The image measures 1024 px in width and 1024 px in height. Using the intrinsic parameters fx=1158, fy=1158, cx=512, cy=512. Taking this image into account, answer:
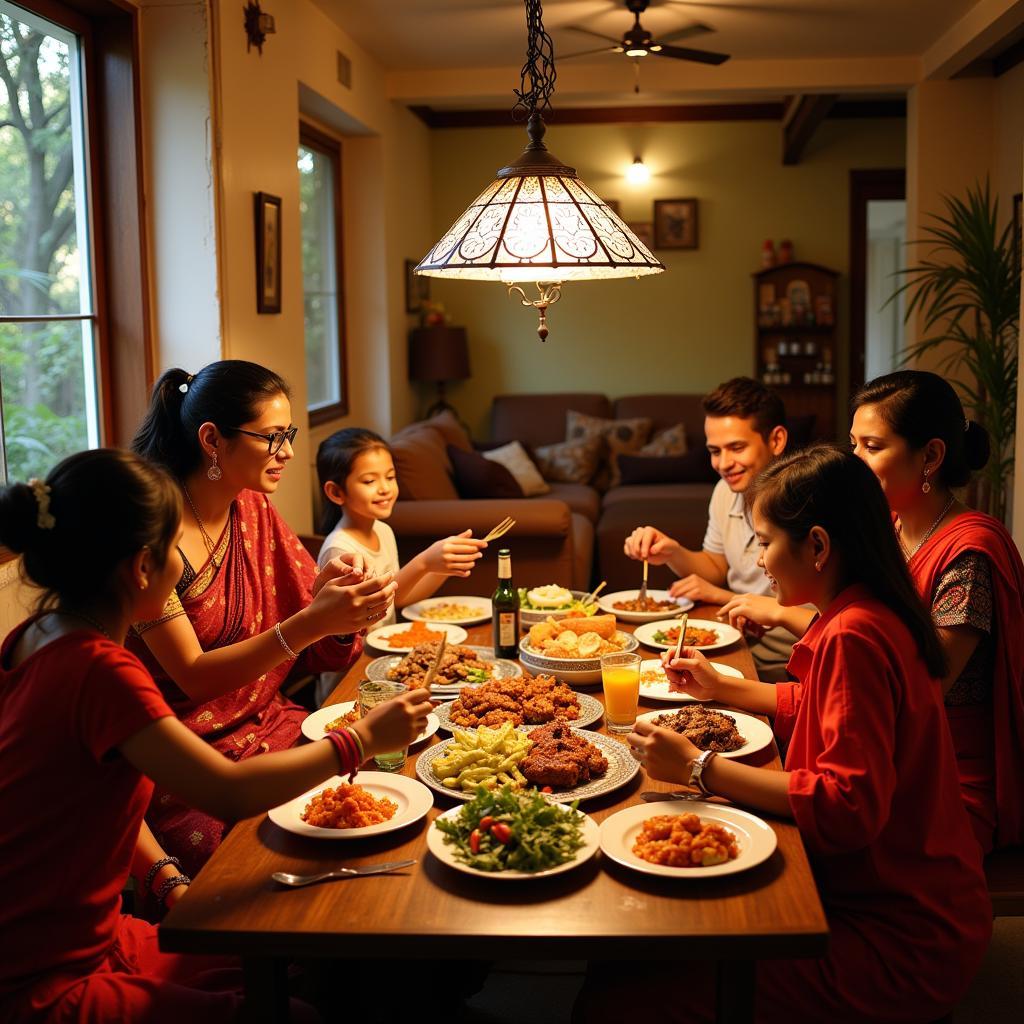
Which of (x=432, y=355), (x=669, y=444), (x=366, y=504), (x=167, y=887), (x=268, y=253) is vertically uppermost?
(x=268, y=253)

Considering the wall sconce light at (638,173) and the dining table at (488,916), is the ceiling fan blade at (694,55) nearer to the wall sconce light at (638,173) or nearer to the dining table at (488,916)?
the wall sconce light at (638,173)

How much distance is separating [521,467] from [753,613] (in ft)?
14.3

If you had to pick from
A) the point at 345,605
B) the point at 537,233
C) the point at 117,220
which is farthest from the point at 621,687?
the point at 117,220

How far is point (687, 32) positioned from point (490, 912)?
4629 millimetres

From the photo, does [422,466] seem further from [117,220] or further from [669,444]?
[669,444]

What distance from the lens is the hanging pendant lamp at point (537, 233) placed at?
6.05 ft

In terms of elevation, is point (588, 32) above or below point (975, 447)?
above

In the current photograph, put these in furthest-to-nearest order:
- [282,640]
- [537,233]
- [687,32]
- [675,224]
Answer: [675,224] < [687,32] < [282,640] < [537,233]

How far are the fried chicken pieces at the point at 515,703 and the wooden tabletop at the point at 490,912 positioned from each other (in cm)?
47

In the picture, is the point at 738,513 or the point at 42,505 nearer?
the point at 42,505

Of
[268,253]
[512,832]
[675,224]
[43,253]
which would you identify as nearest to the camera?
[512,832]

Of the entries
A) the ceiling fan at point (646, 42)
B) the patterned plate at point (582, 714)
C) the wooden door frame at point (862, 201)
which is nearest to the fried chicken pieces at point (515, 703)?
the patterned plate at point (582, 714)

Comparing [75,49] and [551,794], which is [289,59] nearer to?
[75,49]

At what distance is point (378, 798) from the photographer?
1715 millimetres
